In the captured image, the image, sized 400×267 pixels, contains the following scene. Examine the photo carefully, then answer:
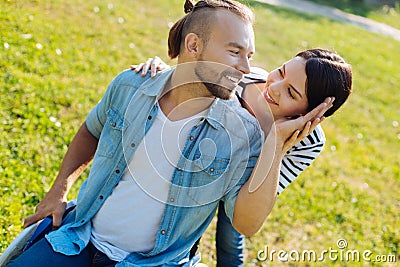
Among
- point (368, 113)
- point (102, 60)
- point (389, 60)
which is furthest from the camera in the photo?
point (389, 60)

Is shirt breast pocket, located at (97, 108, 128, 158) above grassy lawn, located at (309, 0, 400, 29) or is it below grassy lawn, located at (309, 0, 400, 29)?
above

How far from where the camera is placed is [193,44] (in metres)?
2.36

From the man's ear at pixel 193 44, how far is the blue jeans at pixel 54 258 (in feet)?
3.32

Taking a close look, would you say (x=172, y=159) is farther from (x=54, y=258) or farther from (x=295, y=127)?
(x=54, y=258)

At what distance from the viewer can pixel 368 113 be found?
7.59 meters

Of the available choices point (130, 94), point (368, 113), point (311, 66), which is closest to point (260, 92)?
point (311, 66)

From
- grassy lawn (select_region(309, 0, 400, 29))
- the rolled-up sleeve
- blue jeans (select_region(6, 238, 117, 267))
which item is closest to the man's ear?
the rolled-up sleeve

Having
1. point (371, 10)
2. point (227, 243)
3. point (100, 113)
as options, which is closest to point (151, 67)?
point (100, 113)

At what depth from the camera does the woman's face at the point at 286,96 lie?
8.09 feet

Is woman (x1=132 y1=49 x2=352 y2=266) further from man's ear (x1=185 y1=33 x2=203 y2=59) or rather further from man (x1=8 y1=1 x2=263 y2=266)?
man's ear (x1=185 y1=33 x2=203 y2=59)

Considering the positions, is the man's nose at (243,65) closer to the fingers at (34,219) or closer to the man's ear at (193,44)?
the man's ear at (193,44)

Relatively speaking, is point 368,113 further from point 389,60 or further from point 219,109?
point 219,109

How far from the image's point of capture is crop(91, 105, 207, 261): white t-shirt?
7.94 feet

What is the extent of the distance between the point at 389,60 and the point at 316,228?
7.28m
